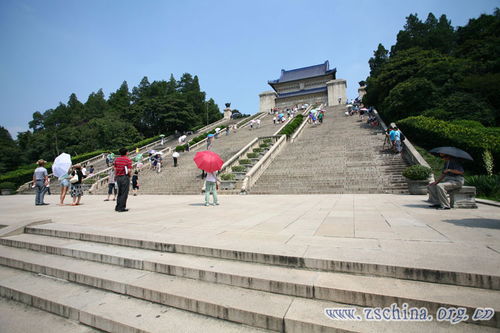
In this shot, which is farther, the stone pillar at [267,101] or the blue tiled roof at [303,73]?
the blue tiled roof at [303,73]

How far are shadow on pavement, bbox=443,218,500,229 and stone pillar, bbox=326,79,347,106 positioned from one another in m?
53.9

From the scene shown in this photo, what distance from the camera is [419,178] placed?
10.4 meters

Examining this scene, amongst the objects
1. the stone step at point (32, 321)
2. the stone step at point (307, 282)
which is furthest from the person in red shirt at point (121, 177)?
the stone step at point (32, 321)

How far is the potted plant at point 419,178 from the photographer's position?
33.8ft

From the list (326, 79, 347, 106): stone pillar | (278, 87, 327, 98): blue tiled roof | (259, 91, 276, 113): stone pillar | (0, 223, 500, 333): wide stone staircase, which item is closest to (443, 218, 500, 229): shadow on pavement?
(0, 223, 500, 333): wide stone staircase

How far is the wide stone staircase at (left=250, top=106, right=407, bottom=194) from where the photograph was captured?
41.7 ft

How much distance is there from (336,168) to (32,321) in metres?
14.6

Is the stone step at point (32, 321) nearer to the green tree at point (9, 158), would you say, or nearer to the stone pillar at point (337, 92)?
the stone pillar at point (337, 92)

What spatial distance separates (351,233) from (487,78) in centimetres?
2178

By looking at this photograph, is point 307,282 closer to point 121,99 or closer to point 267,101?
point 267,101

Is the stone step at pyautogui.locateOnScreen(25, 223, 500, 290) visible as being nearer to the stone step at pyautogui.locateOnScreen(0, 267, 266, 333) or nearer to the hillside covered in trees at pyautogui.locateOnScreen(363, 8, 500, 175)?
the stone step at pyautogui.locateOnScreen(0, 267, 266, 333)

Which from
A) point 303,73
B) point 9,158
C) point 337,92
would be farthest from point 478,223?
point 303,73

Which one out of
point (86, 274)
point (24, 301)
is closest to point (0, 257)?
point (24, 301)

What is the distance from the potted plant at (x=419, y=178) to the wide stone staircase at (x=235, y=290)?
9156 millimetres
